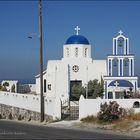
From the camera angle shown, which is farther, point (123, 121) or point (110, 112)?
point (110, 112)

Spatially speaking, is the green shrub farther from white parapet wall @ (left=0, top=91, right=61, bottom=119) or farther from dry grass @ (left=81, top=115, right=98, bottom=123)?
white parapet wall @ (left=0, top=91, right=61, bottom=119)

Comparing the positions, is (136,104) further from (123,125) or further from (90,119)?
(123,125)

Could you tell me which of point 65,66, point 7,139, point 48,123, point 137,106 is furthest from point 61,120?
point 65,66

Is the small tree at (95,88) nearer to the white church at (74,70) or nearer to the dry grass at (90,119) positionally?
the white church at (74,70)

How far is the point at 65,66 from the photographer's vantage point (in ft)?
146

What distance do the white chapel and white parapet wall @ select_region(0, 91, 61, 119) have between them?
248 inches

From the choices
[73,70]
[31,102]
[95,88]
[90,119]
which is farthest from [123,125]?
[73,70]

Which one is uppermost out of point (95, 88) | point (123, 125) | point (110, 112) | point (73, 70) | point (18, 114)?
point (73, 70)

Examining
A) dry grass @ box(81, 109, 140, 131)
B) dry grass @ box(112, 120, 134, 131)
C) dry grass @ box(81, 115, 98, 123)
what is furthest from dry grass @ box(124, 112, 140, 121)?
dry grass @ box(81, 115, 98, 123)

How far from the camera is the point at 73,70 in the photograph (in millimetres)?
44875

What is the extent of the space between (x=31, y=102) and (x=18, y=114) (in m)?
2.67

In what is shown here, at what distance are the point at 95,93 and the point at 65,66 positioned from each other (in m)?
4.15

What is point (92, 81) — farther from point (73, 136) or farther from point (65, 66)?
point (73, 136)

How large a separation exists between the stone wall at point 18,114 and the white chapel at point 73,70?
6543mm
